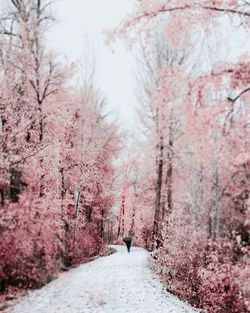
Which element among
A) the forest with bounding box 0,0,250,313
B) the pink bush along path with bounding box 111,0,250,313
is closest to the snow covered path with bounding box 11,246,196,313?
the forest with bounding box 0,0,250,313

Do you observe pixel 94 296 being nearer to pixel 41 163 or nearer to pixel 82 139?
pixel 41 163

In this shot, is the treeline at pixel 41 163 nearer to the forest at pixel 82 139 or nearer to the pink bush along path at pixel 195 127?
the forest at pixel 82 139

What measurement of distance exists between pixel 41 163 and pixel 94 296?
9.80 ft

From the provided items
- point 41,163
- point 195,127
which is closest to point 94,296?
point 41,163

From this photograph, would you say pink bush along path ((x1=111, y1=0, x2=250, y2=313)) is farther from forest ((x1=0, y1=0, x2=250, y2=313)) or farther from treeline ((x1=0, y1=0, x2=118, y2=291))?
treeline ((x1=0, y1=0, x2=118, y2=291))

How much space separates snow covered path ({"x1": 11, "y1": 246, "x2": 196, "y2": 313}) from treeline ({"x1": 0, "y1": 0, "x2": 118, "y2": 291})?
290mm

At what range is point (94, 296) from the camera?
8.25 metres

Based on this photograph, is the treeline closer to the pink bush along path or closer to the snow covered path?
the snow covered path

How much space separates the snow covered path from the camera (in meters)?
6.90

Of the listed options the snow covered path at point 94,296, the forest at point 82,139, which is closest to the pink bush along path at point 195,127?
the forest at point 82,139

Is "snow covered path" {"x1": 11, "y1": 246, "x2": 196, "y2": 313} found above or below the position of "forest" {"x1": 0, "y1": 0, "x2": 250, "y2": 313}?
below

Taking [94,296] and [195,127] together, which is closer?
[195,127]

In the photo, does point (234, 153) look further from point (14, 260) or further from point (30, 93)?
point (30, 93)

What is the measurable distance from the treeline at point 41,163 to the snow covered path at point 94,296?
0.95 feet
